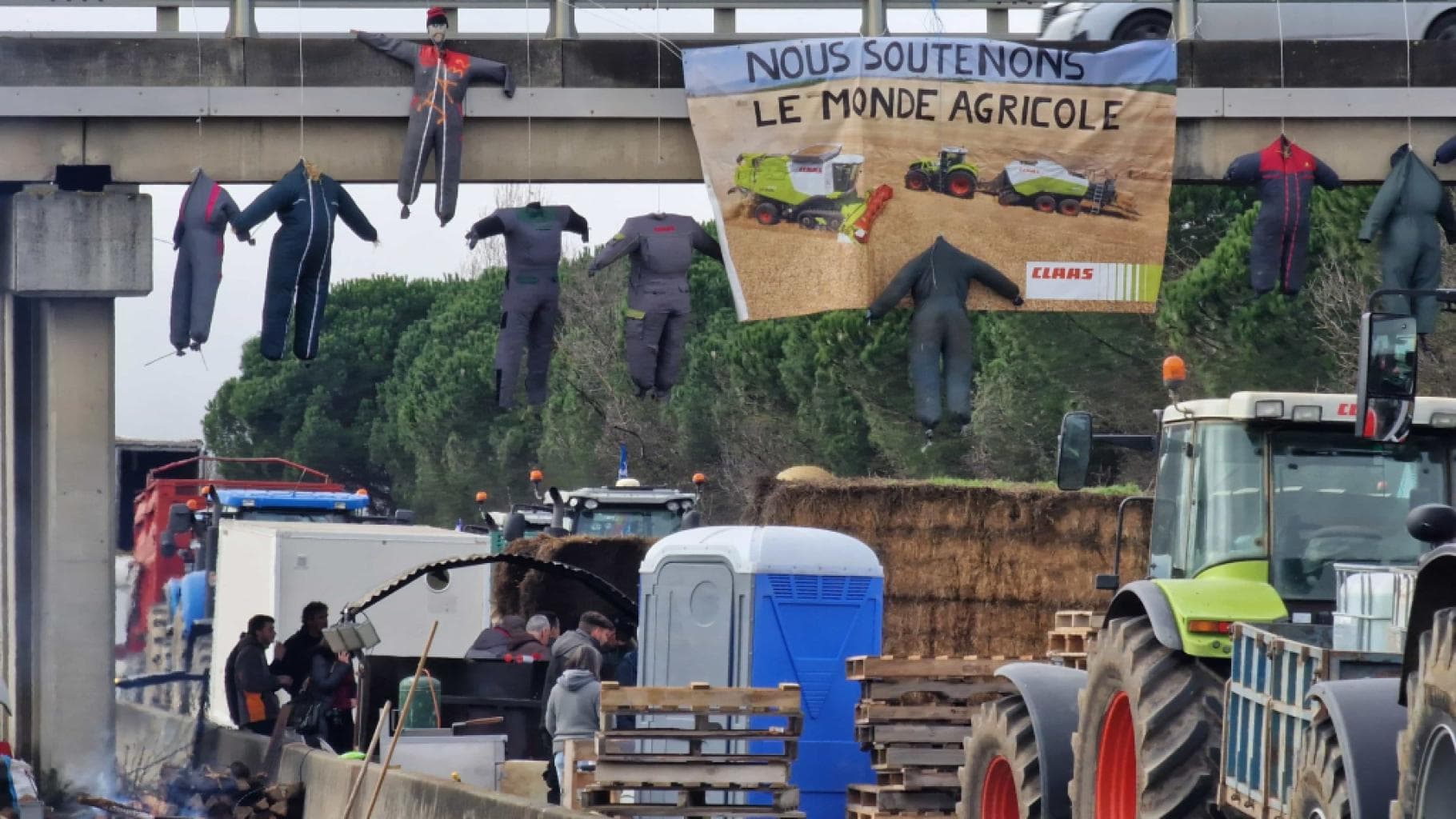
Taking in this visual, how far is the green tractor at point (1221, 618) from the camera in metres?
9.41

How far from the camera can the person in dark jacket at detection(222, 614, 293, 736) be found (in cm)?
2055

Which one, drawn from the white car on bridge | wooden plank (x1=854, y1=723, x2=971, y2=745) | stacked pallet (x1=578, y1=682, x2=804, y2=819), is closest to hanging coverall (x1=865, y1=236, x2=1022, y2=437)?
wooden plank (x1=854, y1=723, x2=971, y2=745)

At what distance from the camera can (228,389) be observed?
356 feet

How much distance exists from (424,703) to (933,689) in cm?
595

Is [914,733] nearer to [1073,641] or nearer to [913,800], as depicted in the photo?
[913,800]

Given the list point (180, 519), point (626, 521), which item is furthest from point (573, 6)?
point (180, 519)

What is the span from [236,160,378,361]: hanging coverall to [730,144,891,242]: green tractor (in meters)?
3.03

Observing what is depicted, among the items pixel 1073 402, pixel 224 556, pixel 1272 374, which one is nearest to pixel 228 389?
pixel 1073 402

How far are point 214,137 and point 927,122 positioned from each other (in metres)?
5.42

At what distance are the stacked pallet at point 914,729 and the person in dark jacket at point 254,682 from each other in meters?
7.17

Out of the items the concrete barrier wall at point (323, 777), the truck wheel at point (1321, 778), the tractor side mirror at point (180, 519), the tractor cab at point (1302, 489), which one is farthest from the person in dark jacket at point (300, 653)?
the tractor side mirror at point (180, 519)

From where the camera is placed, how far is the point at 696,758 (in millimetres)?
14391

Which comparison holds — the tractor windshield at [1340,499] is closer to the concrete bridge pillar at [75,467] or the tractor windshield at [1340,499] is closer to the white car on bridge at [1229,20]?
the concrete bridge pillar at [75,467]

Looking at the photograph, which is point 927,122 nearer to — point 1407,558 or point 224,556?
point 1407,558
